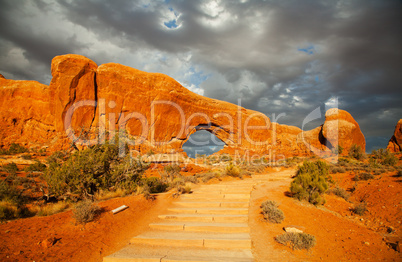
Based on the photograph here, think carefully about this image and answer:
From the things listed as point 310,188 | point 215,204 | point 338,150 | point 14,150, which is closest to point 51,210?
point 215,204

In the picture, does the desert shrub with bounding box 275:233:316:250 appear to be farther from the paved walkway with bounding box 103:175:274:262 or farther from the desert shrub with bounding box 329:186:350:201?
the desert shrub with bounding box 329:186:350:201

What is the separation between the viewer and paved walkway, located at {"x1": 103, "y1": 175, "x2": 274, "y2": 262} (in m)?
3.59

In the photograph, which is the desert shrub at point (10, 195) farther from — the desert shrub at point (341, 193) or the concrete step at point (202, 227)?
the desert shrub at point (341, 193)

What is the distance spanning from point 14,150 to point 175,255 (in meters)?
24.7

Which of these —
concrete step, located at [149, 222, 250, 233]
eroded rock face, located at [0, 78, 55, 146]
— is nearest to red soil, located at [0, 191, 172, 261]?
concrete step, located at [149, 222, 250, 233]

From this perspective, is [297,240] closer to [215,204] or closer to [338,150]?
[215,204]

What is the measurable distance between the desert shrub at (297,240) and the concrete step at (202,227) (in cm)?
81

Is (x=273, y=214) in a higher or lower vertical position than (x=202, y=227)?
higher

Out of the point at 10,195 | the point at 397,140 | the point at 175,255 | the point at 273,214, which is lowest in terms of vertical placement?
the point at 175,255

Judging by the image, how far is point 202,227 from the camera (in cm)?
482

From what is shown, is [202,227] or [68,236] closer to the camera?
[68,236]


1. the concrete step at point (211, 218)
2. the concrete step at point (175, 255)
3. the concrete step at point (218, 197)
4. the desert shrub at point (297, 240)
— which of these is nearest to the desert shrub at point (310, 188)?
→ the concrete step at point (218, 197)

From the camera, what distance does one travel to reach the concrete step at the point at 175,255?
3441 millimetres

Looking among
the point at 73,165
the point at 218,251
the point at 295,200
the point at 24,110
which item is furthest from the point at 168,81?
the point at 218,251
